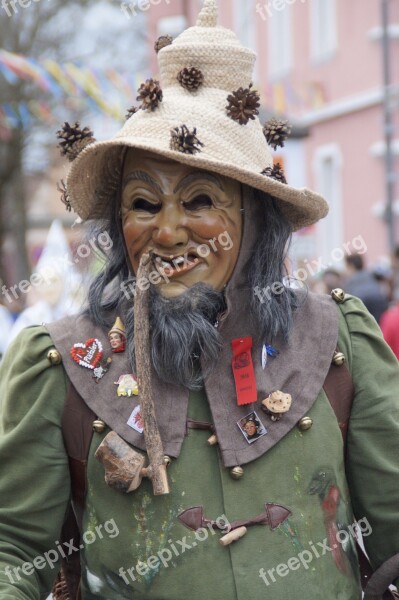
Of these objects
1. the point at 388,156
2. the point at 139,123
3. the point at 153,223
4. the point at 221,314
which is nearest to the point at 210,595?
the point at 221,314

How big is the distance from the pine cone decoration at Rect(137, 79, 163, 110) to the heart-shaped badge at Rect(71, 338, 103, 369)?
0.59 m

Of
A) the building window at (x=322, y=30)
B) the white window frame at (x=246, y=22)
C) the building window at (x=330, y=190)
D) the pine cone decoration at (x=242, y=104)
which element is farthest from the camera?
the white window frame at (x=246, y=22)

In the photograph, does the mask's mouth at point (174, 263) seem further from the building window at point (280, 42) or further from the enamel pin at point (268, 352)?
the building window at point (280, 42)

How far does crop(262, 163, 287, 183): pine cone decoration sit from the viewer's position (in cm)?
272

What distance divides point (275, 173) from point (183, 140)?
265 mm

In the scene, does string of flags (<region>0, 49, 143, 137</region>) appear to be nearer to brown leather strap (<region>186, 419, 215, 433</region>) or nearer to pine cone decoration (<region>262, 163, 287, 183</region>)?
pine cone decoration (<region>262, 163, 287, 183</region>)

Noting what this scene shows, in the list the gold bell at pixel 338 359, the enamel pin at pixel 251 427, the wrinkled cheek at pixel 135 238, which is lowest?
the enamel pin at pixel 251 427

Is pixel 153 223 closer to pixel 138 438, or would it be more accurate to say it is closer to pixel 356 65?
pixel 138 438

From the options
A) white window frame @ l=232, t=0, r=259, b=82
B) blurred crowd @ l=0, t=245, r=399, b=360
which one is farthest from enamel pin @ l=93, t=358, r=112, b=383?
white window frame @ l=232, t=0, r=259, b=82

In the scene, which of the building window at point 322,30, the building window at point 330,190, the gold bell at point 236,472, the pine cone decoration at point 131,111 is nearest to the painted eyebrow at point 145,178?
the pine cone decoration at point 131,111

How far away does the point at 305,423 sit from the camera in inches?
103

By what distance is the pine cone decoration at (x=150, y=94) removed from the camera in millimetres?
2709

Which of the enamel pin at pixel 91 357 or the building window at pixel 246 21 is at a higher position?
the building window at pixel 246 21

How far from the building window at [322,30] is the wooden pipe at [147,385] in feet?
52.7
